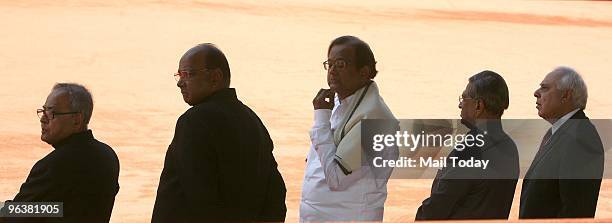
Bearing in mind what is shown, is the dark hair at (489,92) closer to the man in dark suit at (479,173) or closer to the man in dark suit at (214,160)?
the man in dark suit at (479,173)

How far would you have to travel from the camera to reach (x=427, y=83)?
55.9 feet

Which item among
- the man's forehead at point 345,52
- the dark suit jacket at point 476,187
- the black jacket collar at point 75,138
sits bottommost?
the dark suit jacket at point 476,187

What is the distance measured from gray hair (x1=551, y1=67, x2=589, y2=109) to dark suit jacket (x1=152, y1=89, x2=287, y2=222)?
114 centimetres

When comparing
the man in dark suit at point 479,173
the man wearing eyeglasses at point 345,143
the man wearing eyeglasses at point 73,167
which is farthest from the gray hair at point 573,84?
the man wearing eyeglasses at point 73,167

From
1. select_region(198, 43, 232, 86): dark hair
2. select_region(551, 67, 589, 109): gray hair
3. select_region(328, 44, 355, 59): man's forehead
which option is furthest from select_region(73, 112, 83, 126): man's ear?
select_region(551, 67, 589, 109): gray hair

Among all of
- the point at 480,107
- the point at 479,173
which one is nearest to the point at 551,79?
the point at 480,107

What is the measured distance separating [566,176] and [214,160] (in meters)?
1.29

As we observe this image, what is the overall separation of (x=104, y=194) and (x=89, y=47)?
14876 millimetres

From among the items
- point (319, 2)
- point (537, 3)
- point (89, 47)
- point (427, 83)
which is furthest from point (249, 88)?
point (537, 3)

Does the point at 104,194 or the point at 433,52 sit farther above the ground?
the point at 104,194

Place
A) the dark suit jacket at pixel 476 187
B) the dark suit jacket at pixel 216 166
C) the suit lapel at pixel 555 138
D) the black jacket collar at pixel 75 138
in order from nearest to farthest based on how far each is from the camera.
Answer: the dark suit jacket at pixel 216 166, the black jacket collar at pixel 75 138, the dark suit jacket at pixel 476 187, the suit lapel at pixel 555 138

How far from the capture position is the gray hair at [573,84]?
4578 mm

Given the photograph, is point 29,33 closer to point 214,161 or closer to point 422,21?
point 422,21

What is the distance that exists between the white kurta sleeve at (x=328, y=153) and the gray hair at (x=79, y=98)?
0.82 meters
